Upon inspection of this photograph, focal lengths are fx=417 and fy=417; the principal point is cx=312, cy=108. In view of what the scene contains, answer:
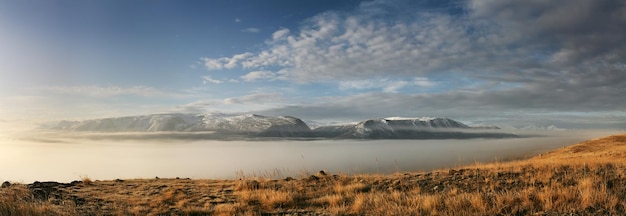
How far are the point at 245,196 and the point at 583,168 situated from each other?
11.1m

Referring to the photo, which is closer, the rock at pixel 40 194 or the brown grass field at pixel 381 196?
the brown grass field at pixel 381 196

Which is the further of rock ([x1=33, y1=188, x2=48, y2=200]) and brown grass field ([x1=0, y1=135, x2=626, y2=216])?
rock ([x1=33, y1=188, x2=48, y2=200])

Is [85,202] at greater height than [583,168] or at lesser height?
lesser

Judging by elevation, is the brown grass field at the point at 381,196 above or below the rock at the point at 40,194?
above

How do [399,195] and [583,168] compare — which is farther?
[583,168]

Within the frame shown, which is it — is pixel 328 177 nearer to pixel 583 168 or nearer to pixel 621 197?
pixel 583 168

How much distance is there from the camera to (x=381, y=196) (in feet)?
36.3

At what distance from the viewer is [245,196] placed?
42.6 ft

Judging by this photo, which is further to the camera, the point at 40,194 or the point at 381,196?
the point at 40,194

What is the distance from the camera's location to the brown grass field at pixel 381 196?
8820 mm

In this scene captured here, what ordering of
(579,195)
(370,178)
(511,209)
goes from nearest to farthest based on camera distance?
(511,209), (579,195), (370,178)

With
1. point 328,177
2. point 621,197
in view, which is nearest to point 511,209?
point 621,197

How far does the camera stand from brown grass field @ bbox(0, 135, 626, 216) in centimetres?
882

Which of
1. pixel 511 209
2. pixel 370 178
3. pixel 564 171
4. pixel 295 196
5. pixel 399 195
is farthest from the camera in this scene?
pixel 370 178
